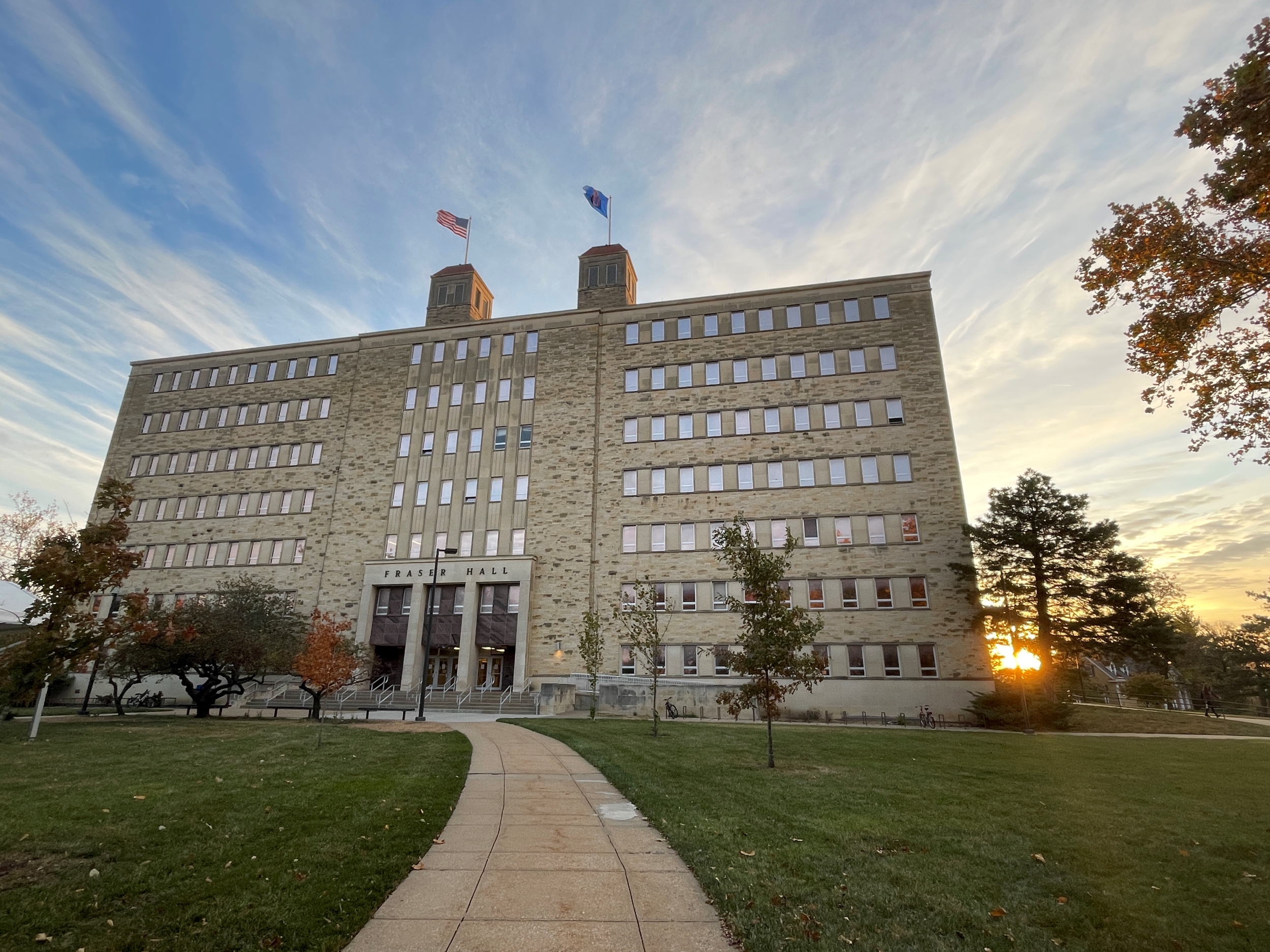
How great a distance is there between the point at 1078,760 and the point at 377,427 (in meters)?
45.5

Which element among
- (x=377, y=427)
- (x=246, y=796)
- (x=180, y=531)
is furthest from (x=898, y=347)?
(x=180, y=531)

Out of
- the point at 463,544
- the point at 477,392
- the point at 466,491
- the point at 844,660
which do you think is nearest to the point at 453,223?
the point at 477,392

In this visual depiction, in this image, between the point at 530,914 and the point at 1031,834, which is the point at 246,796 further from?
A: the point at 1031,834

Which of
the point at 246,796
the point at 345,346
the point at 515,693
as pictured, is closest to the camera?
the point at 246,796

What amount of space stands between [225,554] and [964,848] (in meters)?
53.1

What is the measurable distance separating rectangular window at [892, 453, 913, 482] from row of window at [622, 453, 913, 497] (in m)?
0.03

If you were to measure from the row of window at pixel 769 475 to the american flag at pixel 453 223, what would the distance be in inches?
876

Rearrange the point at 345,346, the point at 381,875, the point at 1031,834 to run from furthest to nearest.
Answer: the point at 345,346
the point at 1031,834
the point at 381,875

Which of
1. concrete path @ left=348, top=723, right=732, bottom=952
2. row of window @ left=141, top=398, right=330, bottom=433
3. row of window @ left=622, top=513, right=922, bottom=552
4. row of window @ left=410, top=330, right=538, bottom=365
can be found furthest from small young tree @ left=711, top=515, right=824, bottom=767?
row of window @ left=141, top=398, right=330, bottom=433

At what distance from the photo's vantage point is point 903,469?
3928 cm

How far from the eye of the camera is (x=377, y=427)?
48.5m

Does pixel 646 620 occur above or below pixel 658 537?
below

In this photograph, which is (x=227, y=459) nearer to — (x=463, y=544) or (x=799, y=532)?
(x=463, y=544)

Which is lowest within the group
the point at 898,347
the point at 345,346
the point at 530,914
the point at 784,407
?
the point at 530,914
